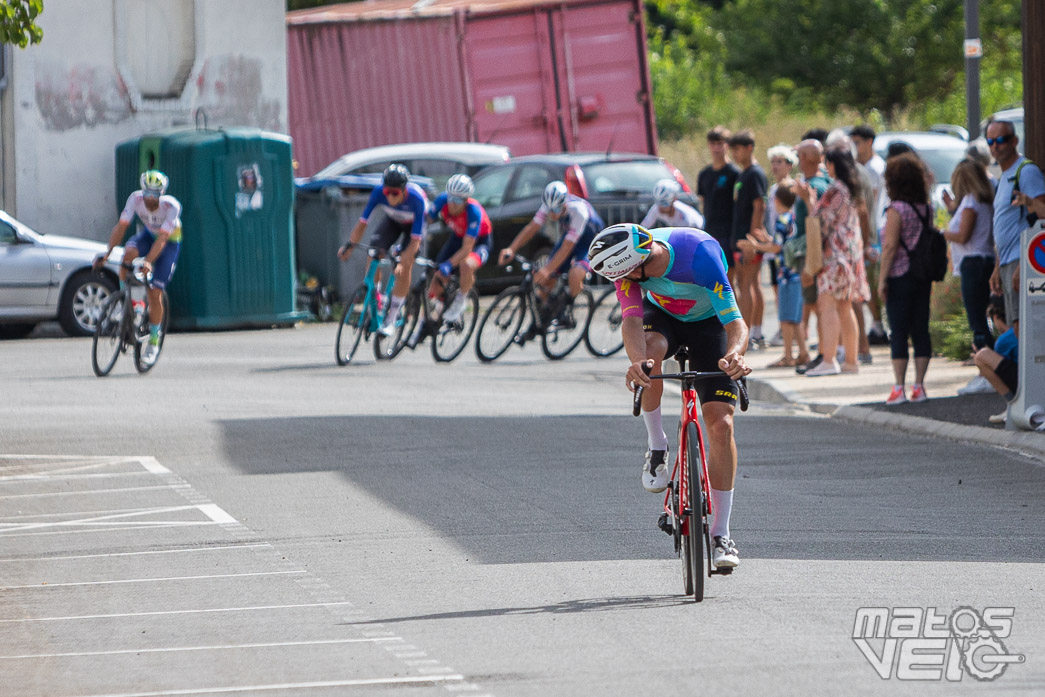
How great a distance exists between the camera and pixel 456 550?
8391 millimetres

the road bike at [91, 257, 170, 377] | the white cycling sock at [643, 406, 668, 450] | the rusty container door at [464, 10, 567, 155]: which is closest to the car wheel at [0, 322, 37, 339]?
the road bike at [91, 257, 170, 377]

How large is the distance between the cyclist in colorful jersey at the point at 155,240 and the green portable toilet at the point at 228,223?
4.79m

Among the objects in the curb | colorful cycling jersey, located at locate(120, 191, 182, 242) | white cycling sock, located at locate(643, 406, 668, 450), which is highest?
colorful cycling jersey, located at locate(120, 191, 182, 242)

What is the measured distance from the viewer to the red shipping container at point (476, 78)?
26516 millimetres

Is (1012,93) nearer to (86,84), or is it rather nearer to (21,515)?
(86,84)

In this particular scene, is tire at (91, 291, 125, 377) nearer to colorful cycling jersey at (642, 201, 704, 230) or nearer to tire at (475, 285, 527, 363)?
tire at (475, 285, 527, 363)

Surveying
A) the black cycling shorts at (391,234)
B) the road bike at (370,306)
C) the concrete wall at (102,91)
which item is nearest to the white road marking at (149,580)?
the road bike at (370,306)

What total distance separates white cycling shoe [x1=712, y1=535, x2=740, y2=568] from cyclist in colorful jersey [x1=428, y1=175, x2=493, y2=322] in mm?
9829

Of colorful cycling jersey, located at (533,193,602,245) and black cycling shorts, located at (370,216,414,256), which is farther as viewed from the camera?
black cycling shorts, located at (370,216,414,256)

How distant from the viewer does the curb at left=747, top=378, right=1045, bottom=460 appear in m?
11.2

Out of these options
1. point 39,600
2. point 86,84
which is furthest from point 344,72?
point 39,600

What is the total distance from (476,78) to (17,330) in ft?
28.2

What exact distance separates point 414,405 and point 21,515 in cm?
451

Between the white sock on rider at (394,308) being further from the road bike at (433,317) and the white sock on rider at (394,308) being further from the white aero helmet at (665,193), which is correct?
the white aero helmet at (665,193)
